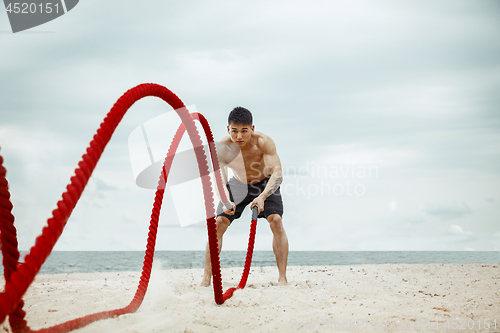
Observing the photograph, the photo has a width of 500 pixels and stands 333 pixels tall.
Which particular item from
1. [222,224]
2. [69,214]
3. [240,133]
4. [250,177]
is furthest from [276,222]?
[69,214]

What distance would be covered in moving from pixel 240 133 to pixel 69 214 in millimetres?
3239

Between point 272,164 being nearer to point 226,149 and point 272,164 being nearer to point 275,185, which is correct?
point 275,185

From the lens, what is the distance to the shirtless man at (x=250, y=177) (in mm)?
4695

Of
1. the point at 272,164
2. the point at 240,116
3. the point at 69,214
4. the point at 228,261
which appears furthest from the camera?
the point at 228,261

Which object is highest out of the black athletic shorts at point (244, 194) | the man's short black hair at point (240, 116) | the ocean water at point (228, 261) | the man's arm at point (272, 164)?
the man's short black hair at point (240, 116)

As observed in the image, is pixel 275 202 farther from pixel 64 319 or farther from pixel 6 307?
pixel 6 307

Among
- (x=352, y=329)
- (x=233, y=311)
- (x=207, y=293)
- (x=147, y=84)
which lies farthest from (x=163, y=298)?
(x=147, y=84)

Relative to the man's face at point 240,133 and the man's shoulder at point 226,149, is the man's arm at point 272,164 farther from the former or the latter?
the man's shoulder at point 226,149

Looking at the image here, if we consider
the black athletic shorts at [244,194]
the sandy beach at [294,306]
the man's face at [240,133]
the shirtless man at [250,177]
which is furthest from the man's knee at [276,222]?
the man's face at [240,133]

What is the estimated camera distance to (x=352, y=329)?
2.57m

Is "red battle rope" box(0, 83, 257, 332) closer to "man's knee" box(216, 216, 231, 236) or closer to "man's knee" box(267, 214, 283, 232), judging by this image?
"man's knee" box(216, 216, 231, 236)

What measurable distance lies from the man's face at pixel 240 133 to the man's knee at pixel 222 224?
3.39 feet

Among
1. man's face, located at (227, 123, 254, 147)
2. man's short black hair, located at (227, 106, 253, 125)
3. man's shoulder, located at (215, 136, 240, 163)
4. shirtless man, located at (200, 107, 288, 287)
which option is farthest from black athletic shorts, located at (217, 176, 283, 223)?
man's short black hair, located at (227, 106, 253, 125)

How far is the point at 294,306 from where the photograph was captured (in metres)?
3.26
